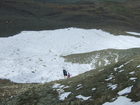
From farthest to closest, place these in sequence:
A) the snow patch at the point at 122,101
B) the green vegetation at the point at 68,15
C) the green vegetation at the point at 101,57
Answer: the green vegetation at the point at 68,15, the green vegetation at the point at 101,57, the snow patch at the point at 122,101

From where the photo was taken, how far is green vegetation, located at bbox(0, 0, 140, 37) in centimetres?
7900

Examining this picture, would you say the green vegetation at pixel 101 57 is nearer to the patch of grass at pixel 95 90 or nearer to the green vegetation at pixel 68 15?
the green vegetation at pixel 68 15

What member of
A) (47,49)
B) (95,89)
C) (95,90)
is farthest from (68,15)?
(95,90)

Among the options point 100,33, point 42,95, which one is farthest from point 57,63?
point 42,95

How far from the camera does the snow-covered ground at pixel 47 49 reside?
53562mm

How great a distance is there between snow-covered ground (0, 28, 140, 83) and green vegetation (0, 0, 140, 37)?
4421 millimetres

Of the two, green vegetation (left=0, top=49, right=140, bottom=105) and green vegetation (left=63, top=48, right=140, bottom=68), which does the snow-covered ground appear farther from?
green vegetation (left=0, top=49, right=140, bottom=105)

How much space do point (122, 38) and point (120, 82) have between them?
53463 millimetres

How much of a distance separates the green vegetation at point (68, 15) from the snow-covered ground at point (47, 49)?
4.42 meters

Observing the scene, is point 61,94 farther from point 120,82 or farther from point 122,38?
point 122,38

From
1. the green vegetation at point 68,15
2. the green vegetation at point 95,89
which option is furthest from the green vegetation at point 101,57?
the green vegetation at point 95,89

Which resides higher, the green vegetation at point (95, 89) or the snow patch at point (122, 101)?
the snow patch at point (122, 101)

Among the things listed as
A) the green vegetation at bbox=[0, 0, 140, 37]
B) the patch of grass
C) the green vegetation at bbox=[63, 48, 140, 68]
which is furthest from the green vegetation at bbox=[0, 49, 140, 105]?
the green vegetation at bbox=[0, 0, 140, 37]

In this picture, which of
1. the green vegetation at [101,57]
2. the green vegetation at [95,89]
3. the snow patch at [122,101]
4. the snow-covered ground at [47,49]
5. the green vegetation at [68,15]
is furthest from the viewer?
the green vegetation at [68,15]
